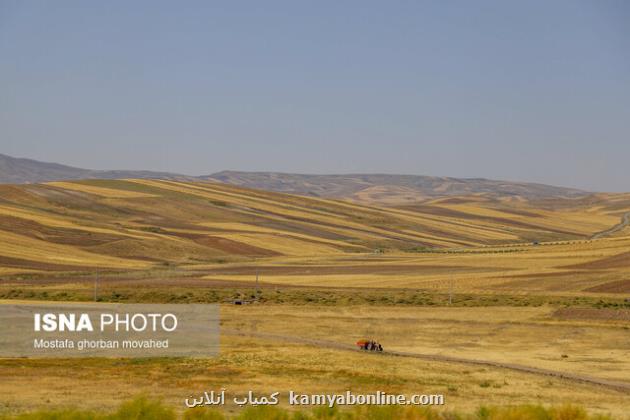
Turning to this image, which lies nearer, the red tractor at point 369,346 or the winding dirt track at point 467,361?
the winding dirt track at point 467,361

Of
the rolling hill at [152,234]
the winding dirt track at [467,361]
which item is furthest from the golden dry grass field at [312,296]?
the rolling hill at [152,234]

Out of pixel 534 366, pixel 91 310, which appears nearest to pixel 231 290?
pixel 91 310

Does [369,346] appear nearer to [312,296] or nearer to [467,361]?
[467,361]

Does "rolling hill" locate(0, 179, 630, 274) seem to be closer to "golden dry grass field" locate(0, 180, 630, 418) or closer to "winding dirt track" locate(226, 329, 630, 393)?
"golden dry grass field" locate(0, 180, 630, 418)

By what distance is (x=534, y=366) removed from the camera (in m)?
49.2

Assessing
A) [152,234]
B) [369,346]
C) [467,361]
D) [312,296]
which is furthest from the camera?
[152,234]

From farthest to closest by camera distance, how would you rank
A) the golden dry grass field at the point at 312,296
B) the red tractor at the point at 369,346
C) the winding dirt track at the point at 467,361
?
1. the red tractor at the point at 369,346
2. the winding dirt track at the point at 467,361
3. the golden dry grass field at the point at 312,296

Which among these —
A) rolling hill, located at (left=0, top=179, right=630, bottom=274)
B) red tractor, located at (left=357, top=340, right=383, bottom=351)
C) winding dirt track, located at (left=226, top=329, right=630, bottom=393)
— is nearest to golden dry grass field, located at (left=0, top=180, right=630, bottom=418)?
winding dirt track, located at (left=226, top=329, right=630, bottom=393)

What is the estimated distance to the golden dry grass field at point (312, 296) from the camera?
41781mm

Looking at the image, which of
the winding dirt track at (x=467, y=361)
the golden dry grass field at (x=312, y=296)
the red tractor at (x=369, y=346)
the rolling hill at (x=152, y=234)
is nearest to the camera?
the golden dry grass field at (x=312, y=296)

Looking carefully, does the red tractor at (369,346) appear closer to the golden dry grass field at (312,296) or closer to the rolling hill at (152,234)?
the golden dry grass field at (312,296)

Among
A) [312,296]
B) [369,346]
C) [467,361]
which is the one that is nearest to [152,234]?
[312,296]

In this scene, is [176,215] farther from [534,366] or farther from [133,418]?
[133,418]

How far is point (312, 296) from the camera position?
86250 mm
